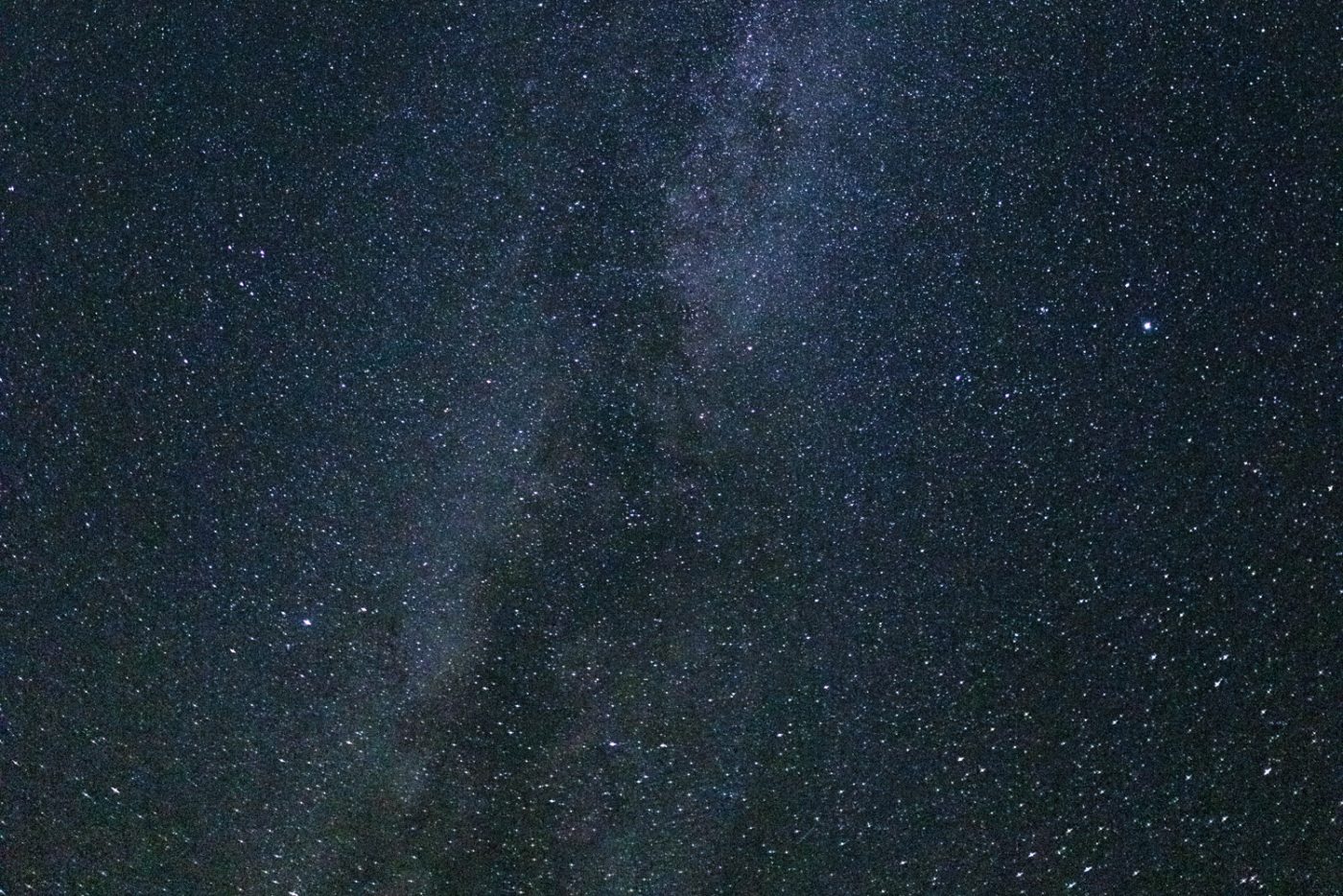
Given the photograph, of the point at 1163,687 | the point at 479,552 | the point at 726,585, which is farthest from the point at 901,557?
the point at 479,552

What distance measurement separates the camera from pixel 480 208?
2.96ft

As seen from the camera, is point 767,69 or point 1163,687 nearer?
point 767,69

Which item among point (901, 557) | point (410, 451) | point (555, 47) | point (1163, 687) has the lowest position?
point (1163, 687)

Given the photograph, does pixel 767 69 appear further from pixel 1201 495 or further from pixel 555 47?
pixel 1201 495

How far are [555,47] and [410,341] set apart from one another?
284 millimetres

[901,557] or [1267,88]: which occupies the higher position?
[1267,88]

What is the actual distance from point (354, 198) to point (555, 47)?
0.22 meters

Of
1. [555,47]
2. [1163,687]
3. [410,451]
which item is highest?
[555,47]

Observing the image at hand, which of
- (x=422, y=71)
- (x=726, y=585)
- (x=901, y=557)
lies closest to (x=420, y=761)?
(x=726, y=585)

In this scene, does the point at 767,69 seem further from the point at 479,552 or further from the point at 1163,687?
the point at 1163,687

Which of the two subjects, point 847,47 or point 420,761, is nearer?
point 847,47

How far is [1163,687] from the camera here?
971 millimetres

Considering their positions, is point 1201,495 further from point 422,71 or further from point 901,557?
point 422,71

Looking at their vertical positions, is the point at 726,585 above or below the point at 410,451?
below
